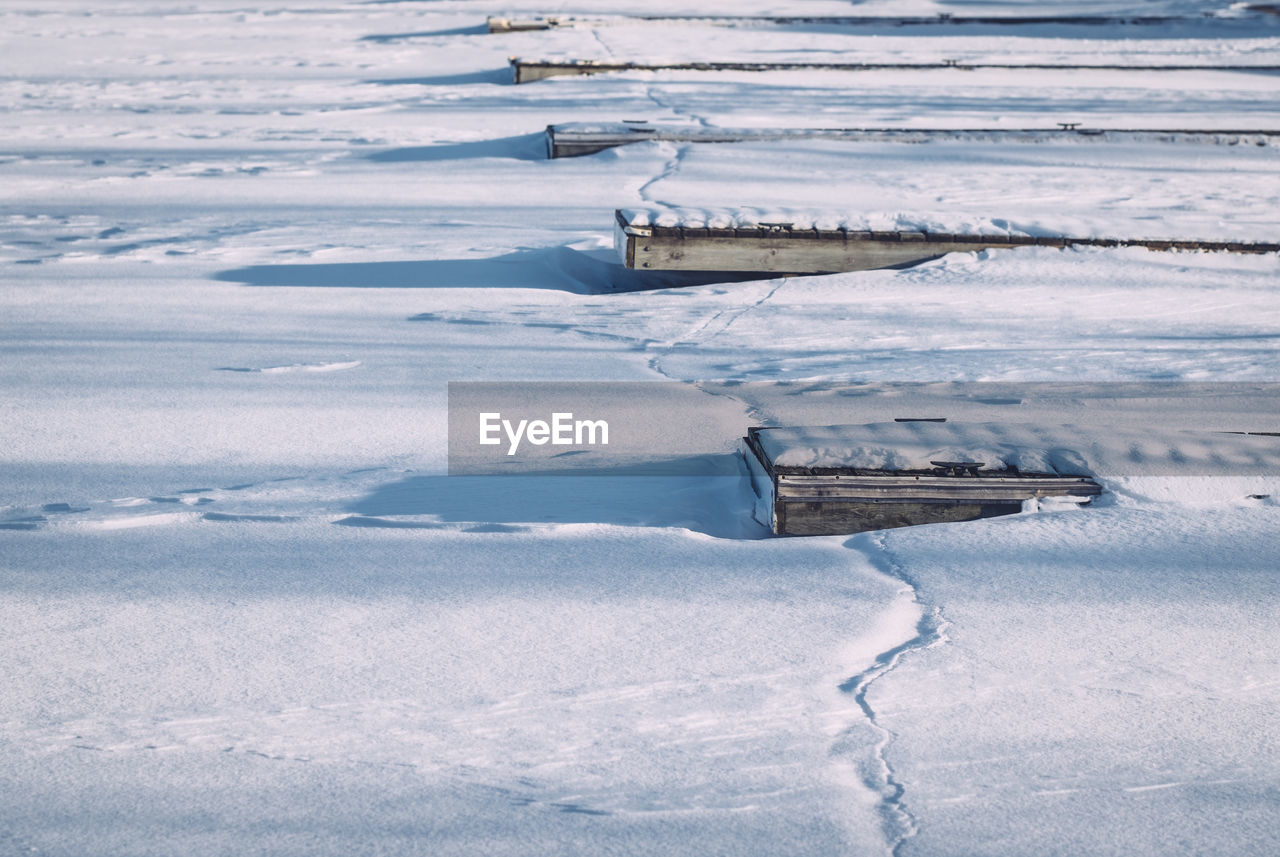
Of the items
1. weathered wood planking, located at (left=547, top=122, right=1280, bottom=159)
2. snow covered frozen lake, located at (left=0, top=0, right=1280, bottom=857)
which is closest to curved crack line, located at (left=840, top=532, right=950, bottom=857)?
snow covered frozen lake, located at (left=0, top=0, right=1280, bottom=857)

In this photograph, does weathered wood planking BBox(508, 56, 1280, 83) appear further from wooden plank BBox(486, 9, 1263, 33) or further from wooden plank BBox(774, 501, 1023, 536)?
wooden plank BBox(774, 501, 1023, 536)

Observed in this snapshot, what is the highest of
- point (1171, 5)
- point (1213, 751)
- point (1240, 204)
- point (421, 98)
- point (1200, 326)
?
point (1171, 5)

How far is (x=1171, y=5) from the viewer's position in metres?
15.0

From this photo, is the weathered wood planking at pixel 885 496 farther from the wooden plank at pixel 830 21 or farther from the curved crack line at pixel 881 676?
the wooden plank at pixel 830 21

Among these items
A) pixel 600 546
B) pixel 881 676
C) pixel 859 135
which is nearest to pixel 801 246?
pixel 600 546

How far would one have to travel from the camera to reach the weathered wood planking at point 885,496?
235cm

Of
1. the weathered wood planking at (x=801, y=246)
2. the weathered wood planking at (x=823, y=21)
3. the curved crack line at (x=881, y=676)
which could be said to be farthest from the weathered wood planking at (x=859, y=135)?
the weathered wood planking at (x=823, y=21)

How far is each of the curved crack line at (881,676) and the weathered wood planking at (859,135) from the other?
14.6ft

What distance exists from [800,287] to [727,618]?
2417 mm

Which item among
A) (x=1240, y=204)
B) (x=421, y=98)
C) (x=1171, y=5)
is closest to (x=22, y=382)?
(x=1240, y=204)

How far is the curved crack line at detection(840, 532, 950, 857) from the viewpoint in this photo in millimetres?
1556

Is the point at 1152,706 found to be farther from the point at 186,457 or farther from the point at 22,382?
the point at 22,382

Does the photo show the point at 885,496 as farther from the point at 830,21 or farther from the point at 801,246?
the point at 830,21

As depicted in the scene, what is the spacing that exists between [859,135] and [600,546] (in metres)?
4.71
